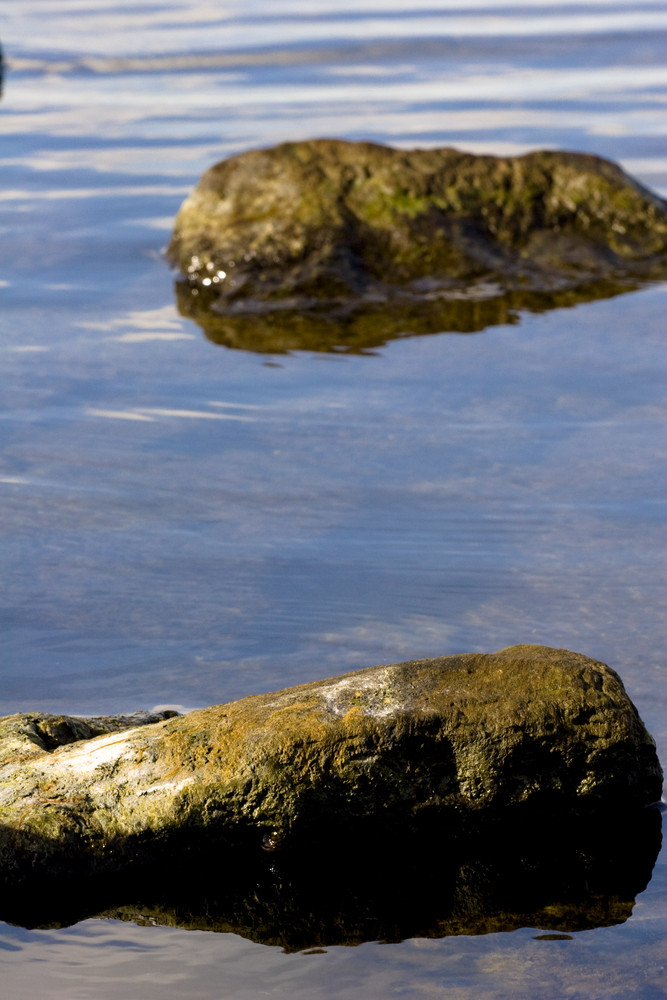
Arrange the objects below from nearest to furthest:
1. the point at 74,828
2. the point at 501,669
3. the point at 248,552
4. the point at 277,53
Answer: the point at 74,828
the point at 501,669
the point at 248,552
the point at 277,53

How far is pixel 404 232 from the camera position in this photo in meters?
8.92

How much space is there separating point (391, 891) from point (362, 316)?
5.28m

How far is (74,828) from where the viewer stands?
3342mm

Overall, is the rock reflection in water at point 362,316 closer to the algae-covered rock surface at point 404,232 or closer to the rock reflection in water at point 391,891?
the algae-covered rock surface at point 404,232

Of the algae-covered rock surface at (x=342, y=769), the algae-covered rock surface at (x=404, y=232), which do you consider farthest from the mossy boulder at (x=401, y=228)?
the algae-covered rock surface at (x=342, y=769)

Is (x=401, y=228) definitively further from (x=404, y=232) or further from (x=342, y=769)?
(x=342, y=769)

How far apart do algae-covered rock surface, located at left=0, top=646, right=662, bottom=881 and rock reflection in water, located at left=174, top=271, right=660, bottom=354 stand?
4.25 metres

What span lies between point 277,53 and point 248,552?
1373 centimetres

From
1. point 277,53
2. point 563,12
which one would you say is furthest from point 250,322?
point 563,12

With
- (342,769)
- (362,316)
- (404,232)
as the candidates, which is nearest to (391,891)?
(342,769)

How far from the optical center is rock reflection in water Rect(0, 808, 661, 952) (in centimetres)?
320

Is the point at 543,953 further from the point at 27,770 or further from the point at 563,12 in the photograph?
the point at 563,12

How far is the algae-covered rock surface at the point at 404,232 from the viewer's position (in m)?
8.51

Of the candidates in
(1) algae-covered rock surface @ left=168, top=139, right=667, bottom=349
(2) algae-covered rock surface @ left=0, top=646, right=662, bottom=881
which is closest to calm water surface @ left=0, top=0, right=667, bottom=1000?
(2) algae-covered rock surface @ left=0, top=646, right=662, bottom=881
